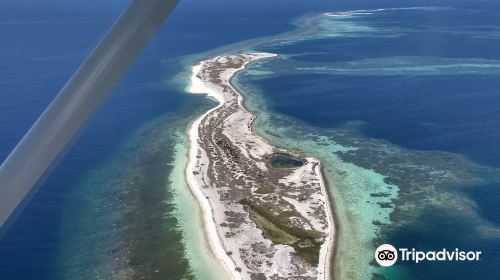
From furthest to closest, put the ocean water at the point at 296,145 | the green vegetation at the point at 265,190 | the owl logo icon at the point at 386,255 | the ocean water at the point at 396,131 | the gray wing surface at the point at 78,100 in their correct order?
1. the green vegetation at the point at 265,190
2. the ocean water at the point at 396,131
3. the ocean water at the point at 296,145
4. the owl logo icon at the point at 386,255
5. the gray wing surface at the point at 78,100

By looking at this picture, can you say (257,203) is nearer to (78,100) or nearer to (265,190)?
(265,190)

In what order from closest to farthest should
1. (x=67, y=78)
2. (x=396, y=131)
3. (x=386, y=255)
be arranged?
(x=386, y=255), (x=396, y=131), (x=67, y=78)

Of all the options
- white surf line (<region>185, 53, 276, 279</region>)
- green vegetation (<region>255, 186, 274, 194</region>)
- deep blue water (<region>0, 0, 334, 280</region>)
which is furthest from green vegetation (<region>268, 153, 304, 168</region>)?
deep blue water (<region>0, 0, 334, 280</region>)

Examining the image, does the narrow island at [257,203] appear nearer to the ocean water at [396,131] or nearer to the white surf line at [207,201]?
the white surf line at [207,201]

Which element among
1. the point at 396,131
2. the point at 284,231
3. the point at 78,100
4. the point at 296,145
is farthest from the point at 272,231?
the point at 78,100

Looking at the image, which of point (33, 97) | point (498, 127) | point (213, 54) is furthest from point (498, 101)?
point (33, 97)

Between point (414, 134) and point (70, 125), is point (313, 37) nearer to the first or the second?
point (414, 134)

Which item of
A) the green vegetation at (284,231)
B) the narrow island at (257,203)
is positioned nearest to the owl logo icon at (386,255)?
the narrow island at (257,203)
